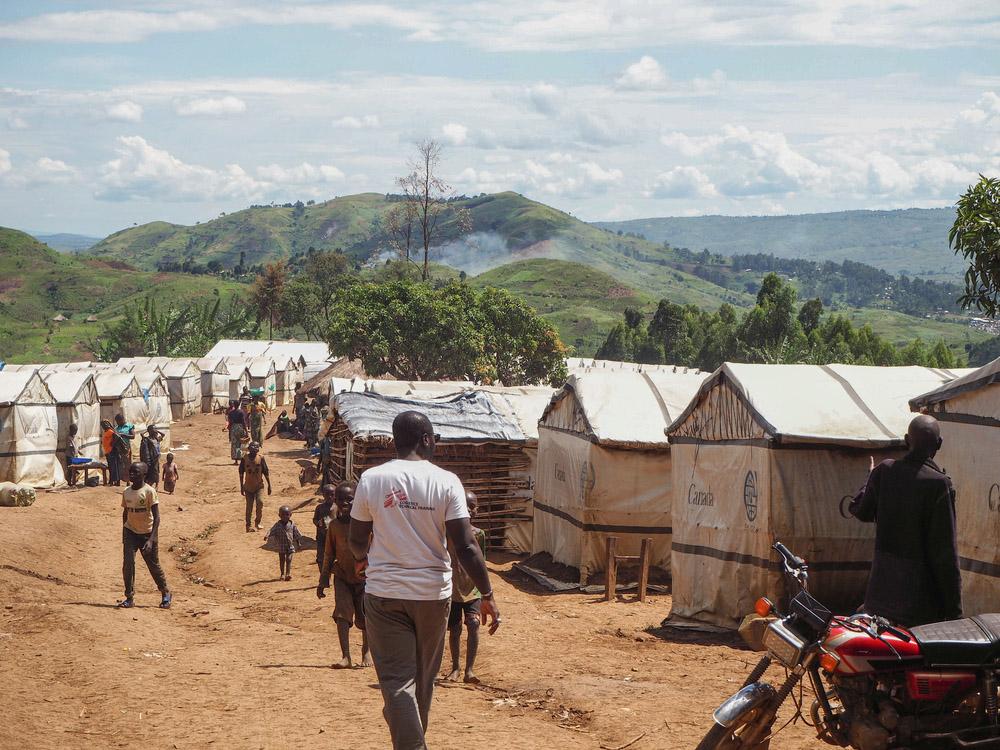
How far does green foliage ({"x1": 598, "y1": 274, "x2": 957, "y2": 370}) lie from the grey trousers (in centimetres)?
5062

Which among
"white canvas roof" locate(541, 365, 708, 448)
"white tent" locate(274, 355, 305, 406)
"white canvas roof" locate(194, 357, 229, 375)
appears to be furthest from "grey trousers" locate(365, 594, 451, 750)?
"white tent" locate(274, 355, 305, 406)

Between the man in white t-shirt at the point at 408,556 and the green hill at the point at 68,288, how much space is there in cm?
10276

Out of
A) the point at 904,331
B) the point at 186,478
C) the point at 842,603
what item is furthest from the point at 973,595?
the point at 904,331

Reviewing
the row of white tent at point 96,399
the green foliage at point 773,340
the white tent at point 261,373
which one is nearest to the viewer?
the row of white tent at point 96,399

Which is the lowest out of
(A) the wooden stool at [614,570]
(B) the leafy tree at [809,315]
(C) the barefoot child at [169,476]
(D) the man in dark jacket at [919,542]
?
(C) the barefoot child at [169,476]

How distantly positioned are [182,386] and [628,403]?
33.8 m

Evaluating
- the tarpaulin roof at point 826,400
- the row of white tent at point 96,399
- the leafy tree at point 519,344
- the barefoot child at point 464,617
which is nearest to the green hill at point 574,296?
the row of white tent at point 96,399

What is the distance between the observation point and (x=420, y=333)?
4066cm

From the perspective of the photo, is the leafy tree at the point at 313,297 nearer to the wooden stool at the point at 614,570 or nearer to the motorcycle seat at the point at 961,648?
the wooden stool at the point at 614,570

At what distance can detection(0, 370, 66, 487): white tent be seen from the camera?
76.3ft

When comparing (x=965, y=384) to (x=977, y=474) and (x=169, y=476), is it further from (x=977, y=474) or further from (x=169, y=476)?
(x=169, y=476)

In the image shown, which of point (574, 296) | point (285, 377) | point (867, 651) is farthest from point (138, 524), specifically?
point (574, 296)

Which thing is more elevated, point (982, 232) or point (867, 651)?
point (982, 232)

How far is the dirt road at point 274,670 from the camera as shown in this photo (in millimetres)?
7285
